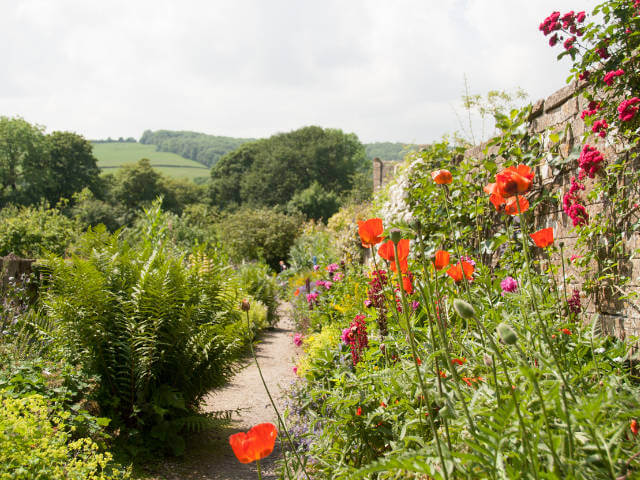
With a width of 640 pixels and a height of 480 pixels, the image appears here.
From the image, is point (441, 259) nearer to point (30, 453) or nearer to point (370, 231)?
point (370, 231)

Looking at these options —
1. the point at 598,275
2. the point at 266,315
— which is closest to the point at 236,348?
the point at 598,275

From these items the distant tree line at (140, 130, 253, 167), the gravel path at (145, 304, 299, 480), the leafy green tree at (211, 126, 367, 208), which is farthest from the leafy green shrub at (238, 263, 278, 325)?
the distant tree line at (140, 130, 253, 167)

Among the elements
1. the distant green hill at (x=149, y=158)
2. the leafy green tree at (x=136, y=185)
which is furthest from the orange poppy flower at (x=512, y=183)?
the distant green hill at (x=149, y=158)

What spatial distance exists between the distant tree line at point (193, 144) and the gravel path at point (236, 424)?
61.8 m

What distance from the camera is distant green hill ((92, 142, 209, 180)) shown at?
56.3m

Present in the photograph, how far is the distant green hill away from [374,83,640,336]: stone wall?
178 ft

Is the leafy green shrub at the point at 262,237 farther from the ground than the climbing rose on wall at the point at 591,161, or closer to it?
closer to it

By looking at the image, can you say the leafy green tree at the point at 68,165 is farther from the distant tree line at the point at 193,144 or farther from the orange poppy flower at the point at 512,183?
the distant tree line at the point at 193,144

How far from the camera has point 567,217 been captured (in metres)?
2.97

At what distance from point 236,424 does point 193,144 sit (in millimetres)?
73958

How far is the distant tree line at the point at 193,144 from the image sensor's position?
222 feet

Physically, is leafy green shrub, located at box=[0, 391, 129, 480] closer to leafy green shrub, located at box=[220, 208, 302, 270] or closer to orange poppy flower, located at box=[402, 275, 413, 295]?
orange poppy flower, located at box=[402, 275, 413, 295]

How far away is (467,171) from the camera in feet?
12.5

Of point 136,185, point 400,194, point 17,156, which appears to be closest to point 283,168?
point 136,185
